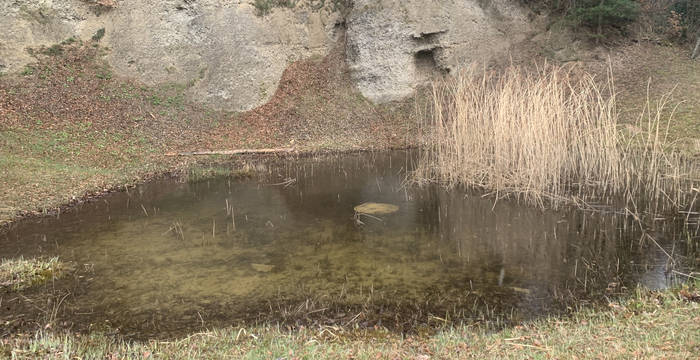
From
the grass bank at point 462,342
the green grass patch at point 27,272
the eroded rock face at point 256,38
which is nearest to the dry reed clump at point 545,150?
the grass bank at point 462,342

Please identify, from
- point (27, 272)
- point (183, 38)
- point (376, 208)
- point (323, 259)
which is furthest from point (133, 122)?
point (323, 259)

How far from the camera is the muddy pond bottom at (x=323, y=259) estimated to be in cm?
596

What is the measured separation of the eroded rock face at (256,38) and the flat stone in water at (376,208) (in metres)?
10.1

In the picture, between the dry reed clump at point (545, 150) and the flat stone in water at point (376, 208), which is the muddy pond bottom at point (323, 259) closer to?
the flat stone in water at point (376, 208)

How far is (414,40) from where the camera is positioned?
824 inches

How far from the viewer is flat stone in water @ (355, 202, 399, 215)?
9992mm

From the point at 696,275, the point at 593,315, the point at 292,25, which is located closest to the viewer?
the point at 593,315

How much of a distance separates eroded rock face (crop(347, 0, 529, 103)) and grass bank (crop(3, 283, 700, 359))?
1572cm

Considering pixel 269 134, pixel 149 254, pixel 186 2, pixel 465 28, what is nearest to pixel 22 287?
pixel 149 254

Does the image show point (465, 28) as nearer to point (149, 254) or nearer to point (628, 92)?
point (628, 92)

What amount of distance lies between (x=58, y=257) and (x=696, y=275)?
8.46 meters

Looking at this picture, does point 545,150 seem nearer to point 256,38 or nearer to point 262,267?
point 262,267

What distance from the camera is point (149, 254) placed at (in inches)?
314

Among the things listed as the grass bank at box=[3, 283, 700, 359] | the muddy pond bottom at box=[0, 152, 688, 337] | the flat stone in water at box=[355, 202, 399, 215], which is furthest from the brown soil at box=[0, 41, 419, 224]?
the grass bank at box=[3, 283, 700, 359]
